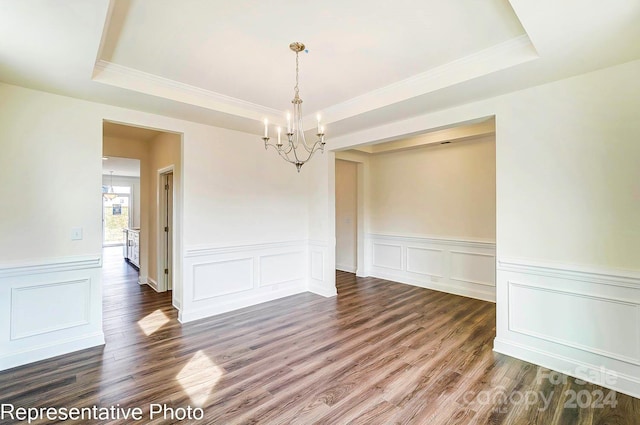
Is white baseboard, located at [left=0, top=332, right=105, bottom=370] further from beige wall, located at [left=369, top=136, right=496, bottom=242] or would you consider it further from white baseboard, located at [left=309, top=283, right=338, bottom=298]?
beige wall, located at [left=369, top=136, right=496, bottom=242]

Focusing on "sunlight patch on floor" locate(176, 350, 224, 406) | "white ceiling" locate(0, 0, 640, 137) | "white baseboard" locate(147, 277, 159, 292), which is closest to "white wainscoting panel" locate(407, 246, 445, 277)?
"white ceiling" locate(0, 0, 640, 137)

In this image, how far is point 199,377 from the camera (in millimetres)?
2416

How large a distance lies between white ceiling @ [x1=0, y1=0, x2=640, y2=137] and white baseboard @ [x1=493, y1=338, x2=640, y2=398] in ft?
8.01

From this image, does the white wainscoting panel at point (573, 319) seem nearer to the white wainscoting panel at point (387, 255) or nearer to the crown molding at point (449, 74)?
the crown molding at point (449, 74)

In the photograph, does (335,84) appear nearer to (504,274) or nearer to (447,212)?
(504,274)

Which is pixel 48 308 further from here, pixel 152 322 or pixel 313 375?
pixel 313 375

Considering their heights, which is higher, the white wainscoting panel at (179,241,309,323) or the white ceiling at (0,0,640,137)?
the white ceiling at (0,0,640,137)

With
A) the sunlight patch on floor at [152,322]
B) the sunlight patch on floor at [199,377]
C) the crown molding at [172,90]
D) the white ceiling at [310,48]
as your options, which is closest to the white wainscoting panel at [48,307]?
the sunlight patch on floor at [152,322]

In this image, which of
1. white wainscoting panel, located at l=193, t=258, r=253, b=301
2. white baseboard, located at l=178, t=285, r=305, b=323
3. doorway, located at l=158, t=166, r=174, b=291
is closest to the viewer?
white baseboard, located at l=178, t=285, r=305, b=323

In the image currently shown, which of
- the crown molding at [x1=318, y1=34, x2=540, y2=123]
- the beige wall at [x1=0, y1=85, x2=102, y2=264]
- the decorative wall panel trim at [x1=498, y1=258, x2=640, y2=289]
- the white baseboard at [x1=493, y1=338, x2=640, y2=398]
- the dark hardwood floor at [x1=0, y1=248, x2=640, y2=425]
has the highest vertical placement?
the crown molding at [x1=318, y1=34, x2=540, y2=123]

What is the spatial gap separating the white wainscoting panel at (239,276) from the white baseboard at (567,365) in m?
2.99

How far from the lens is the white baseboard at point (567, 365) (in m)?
2.21

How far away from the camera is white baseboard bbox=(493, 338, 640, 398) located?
2.21m

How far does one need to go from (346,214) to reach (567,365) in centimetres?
468
